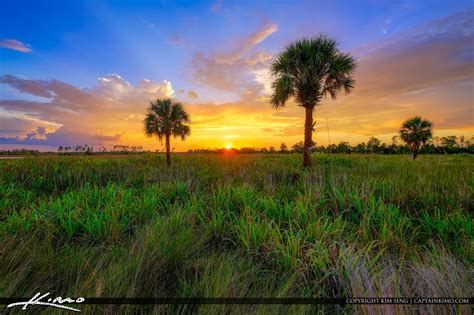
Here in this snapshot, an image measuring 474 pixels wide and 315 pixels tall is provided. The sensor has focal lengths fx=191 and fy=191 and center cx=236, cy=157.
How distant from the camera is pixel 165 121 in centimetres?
2239

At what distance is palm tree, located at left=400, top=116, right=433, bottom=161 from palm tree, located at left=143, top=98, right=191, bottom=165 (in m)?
33.2

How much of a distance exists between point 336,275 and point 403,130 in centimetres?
3807

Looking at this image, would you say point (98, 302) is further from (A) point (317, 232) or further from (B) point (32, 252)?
(A) point (317, 232)

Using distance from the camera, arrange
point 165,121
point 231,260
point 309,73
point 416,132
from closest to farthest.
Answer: point 231,260
point 309,73
point 165,121
point 416,132

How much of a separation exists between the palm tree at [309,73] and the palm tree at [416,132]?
79.1ft

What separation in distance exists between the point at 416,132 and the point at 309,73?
27034 mm

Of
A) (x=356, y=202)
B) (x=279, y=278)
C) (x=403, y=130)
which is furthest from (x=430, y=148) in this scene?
(x=279, y=278)

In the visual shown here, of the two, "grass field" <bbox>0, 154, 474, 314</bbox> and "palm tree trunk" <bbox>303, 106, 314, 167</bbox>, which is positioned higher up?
"palm tree trunk" <bbox>303, 106, 314, 167</bbox>

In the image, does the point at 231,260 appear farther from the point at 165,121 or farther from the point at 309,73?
the point at 165,121

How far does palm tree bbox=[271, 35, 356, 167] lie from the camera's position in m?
12.9

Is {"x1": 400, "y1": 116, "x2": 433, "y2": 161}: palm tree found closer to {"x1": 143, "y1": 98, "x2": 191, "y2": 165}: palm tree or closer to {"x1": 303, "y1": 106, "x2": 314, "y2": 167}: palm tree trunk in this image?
{"x1": 303, "y1": 106, "x2": 314, "y2": 167}: palm tree trunk

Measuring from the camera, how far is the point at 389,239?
2.62 metres

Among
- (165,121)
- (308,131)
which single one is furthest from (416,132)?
(165,121)

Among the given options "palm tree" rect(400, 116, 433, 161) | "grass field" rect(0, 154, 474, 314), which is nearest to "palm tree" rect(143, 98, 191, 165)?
"grass field" rect(0, 154, 474, 314)
